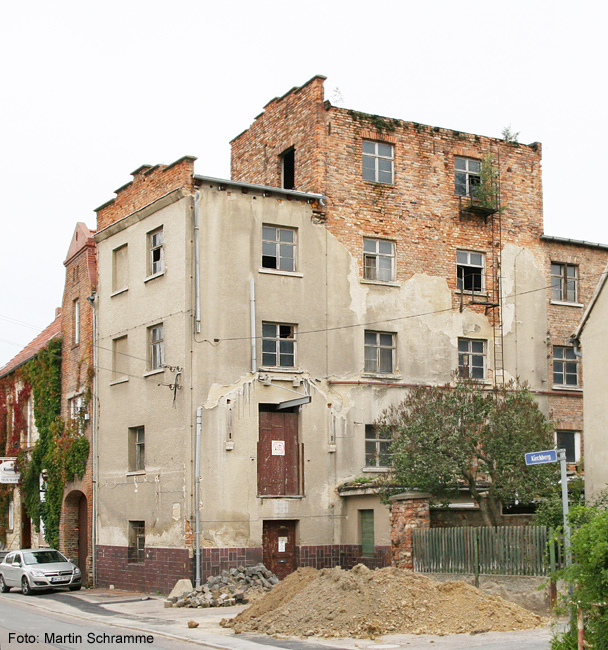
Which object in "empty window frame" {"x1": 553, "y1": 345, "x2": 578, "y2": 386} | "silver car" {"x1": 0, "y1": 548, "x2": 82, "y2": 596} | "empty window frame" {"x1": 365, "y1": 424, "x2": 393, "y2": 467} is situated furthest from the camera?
"empty window frame" {"x1": 553, "y1": 345, "x2": 578, "y2": 386}

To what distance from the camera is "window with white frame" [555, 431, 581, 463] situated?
110 ft

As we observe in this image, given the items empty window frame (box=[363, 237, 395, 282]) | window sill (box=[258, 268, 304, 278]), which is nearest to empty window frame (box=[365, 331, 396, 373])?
empty window frame (box=[363, 237, 395, 282])

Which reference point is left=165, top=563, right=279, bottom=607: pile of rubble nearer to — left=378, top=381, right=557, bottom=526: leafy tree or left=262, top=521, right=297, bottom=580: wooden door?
left=262, top=521, right=297, bottom=580: wooden door

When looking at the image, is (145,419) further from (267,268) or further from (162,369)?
(267,268)

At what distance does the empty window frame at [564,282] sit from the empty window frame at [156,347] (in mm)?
13947

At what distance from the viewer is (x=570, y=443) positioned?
3388 centimetres

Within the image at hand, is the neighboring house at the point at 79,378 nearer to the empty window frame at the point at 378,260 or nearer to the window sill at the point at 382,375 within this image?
the window sill at the point at 382,375

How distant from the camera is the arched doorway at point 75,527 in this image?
35.1 meters

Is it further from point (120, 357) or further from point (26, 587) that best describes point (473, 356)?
point (26, 587)

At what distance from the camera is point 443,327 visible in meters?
32.3

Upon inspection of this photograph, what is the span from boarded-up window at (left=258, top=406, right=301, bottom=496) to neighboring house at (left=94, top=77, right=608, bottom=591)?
0.07 m

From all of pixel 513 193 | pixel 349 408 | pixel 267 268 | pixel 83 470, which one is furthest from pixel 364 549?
pixel 513 193

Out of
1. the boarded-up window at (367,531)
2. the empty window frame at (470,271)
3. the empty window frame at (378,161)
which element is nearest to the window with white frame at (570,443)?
the empty window frame at (470,271)

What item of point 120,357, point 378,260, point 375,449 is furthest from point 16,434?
point 378,260
